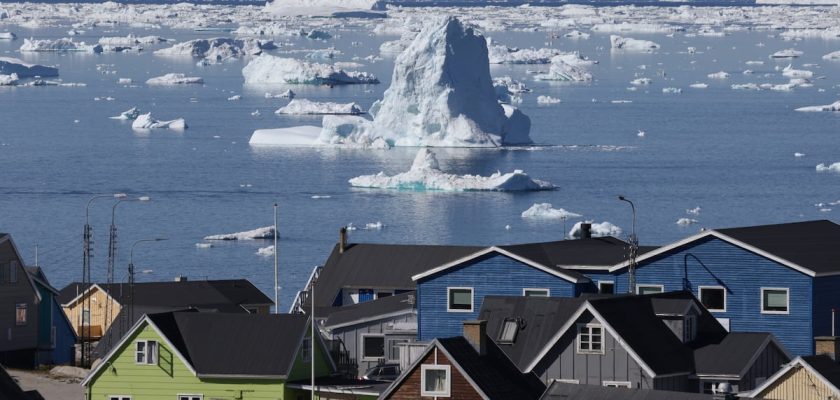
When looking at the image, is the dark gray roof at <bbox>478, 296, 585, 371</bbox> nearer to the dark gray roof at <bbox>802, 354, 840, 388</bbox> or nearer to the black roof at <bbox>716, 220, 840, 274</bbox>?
the dark gray roof at <bbox>802, 354, 840, 388</bbox>

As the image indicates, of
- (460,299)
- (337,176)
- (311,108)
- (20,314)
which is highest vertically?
(460,299)

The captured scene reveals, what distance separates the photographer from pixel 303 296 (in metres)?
40.4

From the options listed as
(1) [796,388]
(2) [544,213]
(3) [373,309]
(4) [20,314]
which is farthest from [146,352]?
(2) [544,213]

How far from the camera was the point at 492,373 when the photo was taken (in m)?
22.5

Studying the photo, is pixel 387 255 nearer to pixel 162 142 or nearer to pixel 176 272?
pixel 176 272

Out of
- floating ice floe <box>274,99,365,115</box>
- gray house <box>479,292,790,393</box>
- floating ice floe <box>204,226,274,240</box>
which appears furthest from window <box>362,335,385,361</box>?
floating ice floe <box>274,99,365,115</box>

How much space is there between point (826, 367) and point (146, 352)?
27.8ft

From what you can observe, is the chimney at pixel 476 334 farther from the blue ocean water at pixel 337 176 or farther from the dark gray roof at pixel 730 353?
the blue ocean water at pixel 337 176

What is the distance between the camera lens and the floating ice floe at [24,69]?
574ft

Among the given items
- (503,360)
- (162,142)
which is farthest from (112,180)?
(503,360)

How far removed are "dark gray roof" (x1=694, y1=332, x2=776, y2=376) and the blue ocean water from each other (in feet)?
101

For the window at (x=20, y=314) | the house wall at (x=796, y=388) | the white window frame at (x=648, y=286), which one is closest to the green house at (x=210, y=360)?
the house wall at (x=796, y=388)

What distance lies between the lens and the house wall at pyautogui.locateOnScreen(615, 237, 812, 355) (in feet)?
99.1

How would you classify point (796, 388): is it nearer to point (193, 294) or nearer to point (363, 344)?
point (363, 344)
